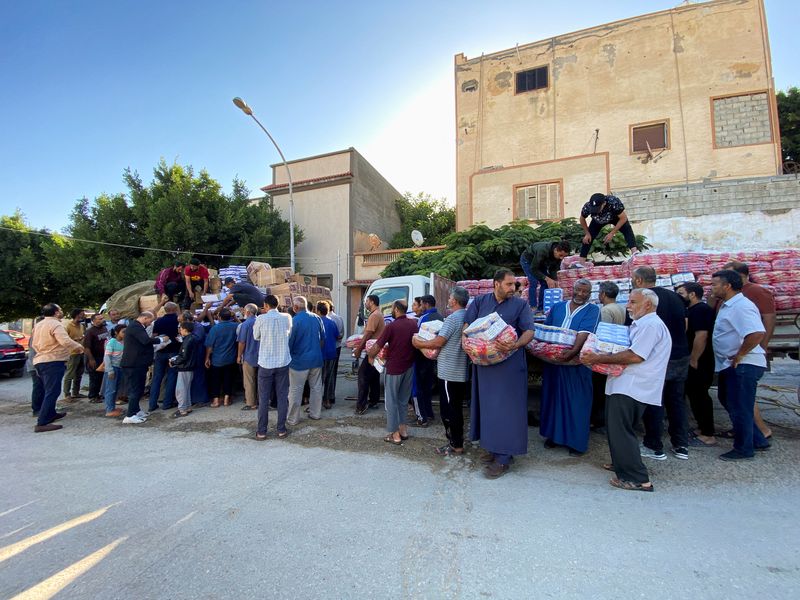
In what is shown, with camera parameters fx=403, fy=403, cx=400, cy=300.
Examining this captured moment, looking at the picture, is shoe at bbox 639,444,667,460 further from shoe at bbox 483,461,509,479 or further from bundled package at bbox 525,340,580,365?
shoe at bbox 483,461,509,479

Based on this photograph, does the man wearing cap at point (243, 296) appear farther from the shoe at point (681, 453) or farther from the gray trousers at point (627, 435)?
the shoe at point (681, 453)

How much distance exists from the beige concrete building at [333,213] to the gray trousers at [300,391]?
12.7 metres

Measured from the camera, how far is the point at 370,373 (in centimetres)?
701

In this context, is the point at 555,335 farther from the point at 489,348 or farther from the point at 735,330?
the point at 735,330

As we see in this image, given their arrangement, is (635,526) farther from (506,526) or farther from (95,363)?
(95,363)

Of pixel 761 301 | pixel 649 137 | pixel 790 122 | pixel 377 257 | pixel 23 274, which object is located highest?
pixel 790 122

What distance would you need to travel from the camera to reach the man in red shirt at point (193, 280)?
9.15 m

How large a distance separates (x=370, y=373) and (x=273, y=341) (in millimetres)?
2020

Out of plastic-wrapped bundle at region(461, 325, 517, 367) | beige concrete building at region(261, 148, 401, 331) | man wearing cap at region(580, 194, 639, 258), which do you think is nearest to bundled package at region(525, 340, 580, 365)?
plastic-wrapped bundle at region(461, 325, 517, 367)

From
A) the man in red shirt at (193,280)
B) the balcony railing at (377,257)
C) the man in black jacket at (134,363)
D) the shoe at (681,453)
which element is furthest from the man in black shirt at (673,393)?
the balcony railing at (377,257)

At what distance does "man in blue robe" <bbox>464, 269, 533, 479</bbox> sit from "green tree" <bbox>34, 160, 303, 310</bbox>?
14.9 m

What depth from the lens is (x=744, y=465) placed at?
4086mm

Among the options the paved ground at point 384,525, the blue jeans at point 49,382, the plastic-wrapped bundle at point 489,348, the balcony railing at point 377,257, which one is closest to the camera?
the paved ground at point 384,525

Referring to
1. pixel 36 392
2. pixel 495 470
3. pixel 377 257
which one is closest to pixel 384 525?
pixel 495 470
